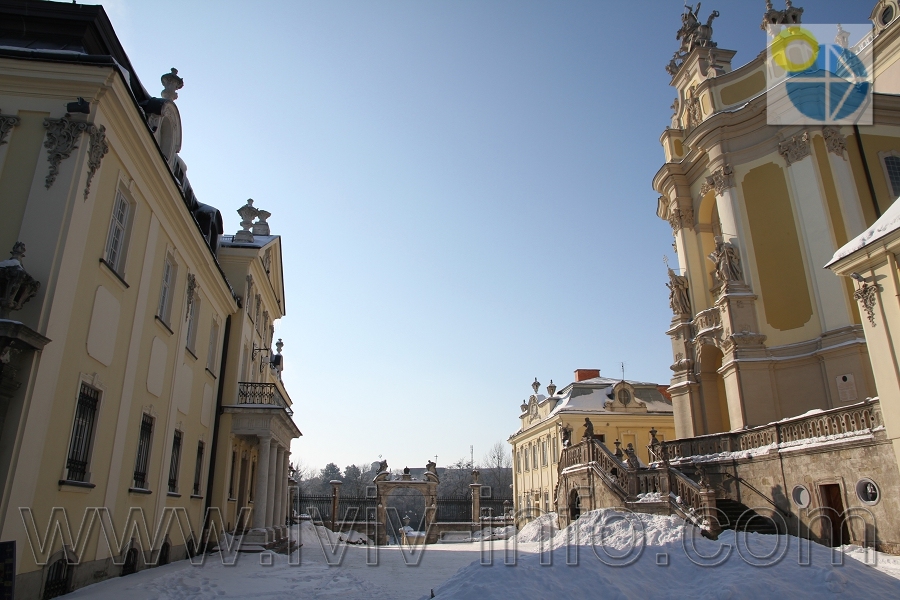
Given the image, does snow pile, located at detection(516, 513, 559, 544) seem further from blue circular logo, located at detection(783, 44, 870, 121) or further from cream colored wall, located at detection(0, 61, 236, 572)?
blue circular logo, located at detection(783, 44, 870, 121)

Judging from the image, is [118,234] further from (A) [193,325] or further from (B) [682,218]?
(B) [682,218]

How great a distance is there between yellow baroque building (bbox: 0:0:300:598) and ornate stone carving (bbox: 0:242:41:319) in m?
0.02

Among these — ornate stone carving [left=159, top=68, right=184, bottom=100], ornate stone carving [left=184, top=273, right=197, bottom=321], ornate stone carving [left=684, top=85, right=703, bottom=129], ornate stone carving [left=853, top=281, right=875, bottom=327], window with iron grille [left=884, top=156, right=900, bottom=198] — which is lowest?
ornate stone carving [left=853, top=281, right=875, bottom=327]

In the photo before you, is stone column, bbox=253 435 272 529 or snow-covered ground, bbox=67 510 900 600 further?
stone column, bbox=253 435 272 529

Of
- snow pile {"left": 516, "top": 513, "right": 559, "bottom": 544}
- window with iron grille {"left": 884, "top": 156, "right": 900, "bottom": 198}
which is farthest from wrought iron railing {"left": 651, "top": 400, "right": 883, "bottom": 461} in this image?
window with iron grille {"left": 884, "top": 156, "right": 900, "bottom": 198}

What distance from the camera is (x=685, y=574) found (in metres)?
9.48

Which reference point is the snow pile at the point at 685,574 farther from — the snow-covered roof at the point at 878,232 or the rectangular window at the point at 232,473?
the rectangular window at the point at 232,473

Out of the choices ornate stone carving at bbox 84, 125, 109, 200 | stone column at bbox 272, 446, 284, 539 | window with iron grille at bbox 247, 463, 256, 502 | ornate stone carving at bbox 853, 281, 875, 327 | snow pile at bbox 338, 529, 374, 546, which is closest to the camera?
ornate stone carving at bbox 84, 125, 109, 200

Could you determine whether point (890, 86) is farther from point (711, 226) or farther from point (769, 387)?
point (769, 387)

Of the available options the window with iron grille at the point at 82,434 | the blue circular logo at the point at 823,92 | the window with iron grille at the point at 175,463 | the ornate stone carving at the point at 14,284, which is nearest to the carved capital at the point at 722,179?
the blue circular logo at the point at 823,92

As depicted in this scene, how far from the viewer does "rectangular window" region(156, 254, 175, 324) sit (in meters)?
13.8

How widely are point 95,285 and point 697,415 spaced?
2304cm

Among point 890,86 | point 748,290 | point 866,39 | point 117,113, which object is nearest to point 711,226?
point 748,290

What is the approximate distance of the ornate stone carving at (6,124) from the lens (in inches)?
371
